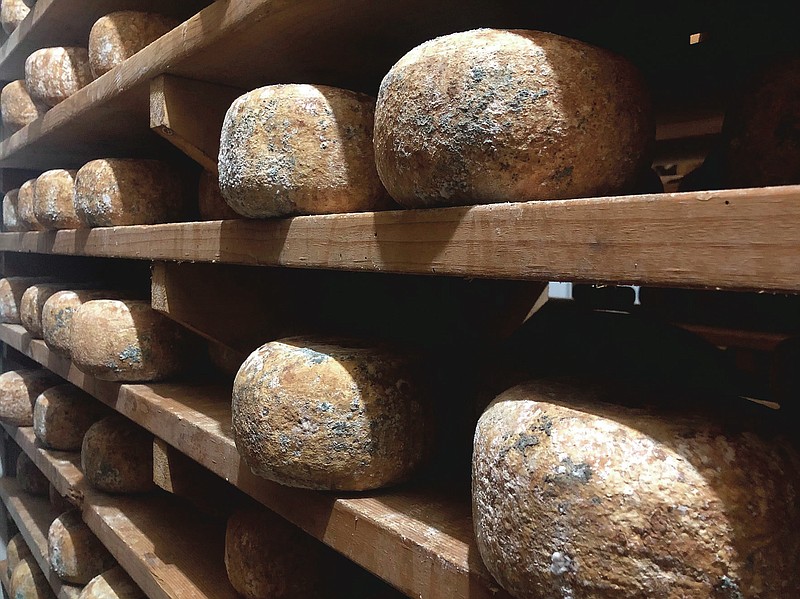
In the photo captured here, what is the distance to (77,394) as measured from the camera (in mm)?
2297

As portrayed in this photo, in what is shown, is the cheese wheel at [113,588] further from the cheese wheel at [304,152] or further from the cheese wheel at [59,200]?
the cheese wheel at [304,152]

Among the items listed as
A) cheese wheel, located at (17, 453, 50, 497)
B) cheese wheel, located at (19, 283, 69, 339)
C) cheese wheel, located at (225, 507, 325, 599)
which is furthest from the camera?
cheese wheel, located at (17, 453, 50, 497)

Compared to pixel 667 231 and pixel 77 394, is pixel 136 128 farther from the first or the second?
pixel 667 231

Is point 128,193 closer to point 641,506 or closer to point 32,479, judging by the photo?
point 641,506

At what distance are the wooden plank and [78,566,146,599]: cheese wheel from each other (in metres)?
1.17

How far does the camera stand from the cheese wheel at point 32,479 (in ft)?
9.32

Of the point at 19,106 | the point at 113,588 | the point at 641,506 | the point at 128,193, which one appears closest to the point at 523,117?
the point at 641,506

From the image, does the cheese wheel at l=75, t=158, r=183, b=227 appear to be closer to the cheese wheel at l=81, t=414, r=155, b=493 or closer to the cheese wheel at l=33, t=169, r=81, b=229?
the cheese wheel at l=33, t=169, r=81, b=229

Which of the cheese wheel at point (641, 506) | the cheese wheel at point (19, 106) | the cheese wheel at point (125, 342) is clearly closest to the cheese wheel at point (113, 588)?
the cheese wheel at point (125, 342)

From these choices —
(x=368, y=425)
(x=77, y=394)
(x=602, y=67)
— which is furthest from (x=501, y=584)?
(x=77, y=394)

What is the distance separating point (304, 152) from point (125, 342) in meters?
0.93

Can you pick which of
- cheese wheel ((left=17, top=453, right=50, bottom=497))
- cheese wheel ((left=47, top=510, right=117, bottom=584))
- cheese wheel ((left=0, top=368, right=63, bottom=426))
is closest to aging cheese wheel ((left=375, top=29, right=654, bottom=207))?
cheese wheel ((left=47, top=510, right=117, bottom=584))

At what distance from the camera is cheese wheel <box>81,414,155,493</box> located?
190 cm

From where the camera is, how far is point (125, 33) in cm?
159
